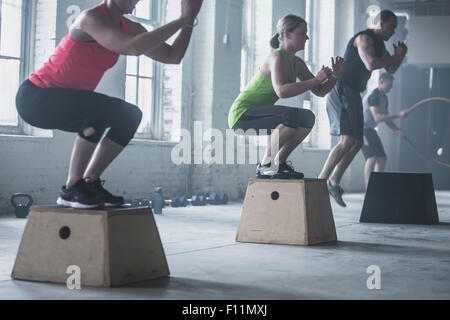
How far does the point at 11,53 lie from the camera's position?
6352mm

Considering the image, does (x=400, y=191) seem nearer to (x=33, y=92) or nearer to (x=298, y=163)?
(x=33, y=92)

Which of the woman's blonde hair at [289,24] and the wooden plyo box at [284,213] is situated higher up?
the woman's blonde hair at [289,24]

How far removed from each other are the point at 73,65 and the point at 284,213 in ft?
5.75

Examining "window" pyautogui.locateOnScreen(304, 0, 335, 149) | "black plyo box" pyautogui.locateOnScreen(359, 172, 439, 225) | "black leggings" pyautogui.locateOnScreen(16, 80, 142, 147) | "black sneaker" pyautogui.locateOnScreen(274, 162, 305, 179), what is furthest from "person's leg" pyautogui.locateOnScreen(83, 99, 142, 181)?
"window" pyautogui.locateOnScreen(304, 0, 335, 149)

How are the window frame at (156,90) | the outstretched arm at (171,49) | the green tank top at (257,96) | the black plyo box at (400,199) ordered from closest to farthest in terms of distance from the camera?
1. the outstretched arm at (171,49)
2. the green tank top at (257,96)
3. the black plyo box at (400,199)
4. the window frame at (156,90)

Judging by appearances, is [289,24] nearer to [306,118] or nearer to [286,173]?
[306,118]

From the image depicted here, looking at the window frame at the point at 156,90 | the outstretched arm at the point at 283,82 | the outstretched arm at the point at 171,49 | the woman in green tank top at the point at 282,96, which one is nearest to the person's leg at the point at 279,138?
the woman in green tank top at the point at 282,96

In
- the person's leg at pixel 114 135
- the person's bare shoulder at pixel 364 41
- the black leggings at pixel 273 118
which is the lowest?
the person's leg at pixel 114 135

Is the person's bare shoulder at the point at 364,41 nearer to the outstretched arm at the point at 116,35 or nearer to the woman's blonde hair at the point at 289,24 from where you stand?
the woman's blonde hair at the point at 289,24

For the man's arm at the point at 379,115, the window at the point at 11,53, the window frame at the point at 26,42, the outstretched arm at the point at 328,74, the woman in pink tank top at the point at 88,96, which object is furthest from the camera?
the man's arm at the point at 379,115

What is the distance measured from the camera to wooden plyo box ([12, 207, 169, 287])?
2.69 metres

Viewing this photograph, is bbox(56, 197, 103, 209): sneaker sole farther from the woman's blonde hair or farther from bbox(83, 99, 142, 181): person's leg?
the woman's blonde hair

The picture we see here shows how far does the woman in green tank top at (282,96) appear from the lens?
4.35 m

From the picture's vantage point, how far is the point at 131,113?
2.92 m
